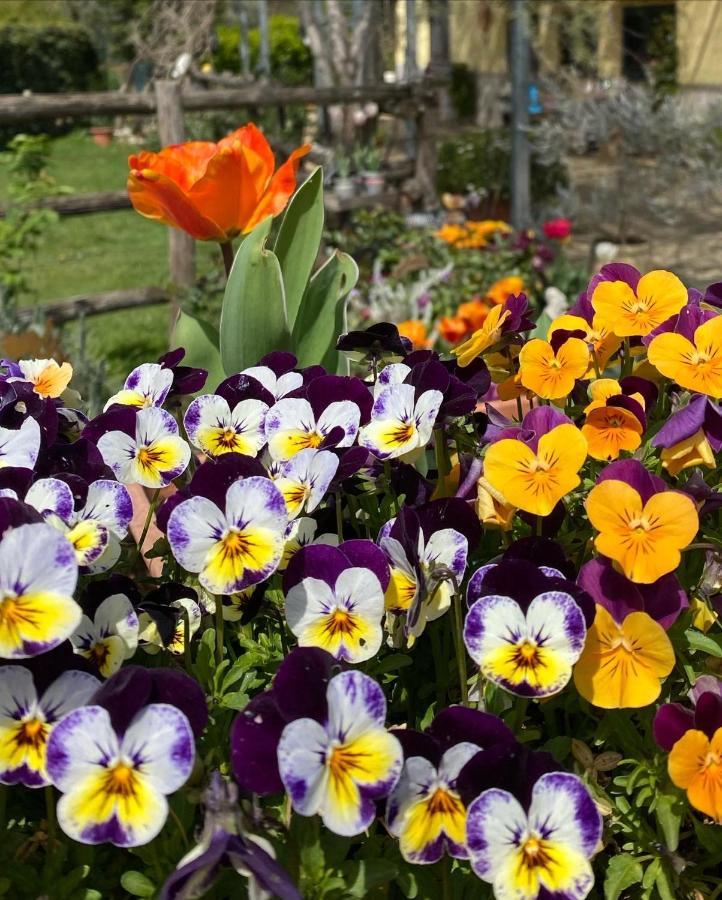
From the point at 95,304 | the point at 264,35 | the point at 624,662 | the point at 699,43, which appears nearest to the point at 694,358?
the point at 624,662

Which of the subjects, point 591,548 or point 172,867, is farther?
point 591,548

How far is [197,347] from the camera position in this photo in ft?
5.17

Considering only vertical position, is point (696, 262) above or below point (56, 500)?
below

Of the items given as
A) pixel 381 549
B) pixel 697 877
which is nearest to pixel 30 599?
pixel 381 549

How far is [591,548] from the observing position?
2.79ft

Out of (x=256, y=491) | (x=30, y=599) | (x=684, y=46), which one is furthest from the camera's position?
(x=684, y=46)

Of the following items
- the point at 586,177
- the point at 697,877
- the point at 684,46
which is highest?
the point at 697,877

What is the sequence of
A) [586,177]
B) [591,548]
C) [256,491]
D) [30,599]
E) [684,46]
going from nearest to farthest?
[30,599] → [256,491] → [591,548] → [586,177] → [684,46]

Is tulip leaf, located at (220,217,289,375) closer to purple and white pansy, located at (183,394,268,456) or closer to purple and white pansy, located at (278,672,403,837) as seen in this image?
purple and white pansy, located at (183,394,268,456)

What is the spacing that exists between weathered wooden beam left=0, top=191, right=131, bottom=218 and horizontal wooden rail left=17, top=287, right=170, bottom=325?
0.43m

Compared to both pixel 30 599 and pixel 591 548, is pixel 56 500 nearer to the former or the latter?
pixel 30 599

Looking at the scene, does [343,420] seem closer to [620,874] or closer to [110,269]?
[620,874]

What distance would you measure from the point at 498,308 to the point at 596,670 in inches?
17.6

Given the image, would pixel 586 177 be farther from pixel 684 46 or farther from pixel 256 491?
pixel 256 491
